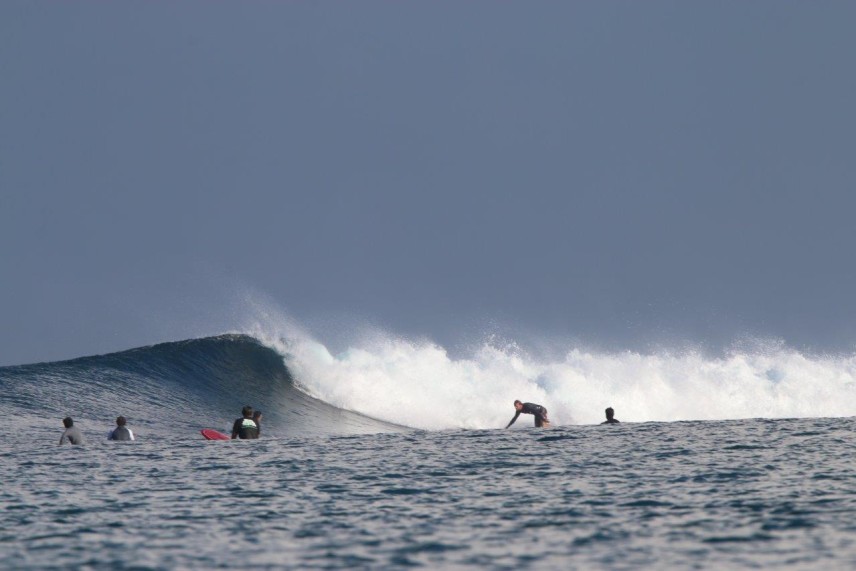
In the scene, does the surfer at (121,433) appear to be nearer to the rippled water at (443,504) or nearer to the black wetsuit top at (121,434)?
the black wetsuit top at (121,434)

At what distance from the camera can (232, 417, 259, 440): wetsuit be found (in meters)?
21.5

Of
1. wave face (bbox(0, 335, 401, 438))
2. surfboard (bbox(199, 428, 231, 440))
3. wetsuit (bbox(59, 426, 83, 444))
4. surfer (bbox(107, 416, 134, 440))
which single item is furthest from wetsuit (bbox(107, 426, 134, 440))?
wave face (bbox(0, 335, 401, 438))

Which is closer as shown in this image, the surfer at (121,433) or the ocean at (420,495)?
the ocean at (420,495)

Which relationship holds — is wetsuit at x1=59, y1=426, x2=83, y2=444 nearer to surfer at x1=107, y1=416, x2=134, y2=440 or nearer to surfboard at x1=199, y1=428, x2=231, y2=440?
surfer at x1=107, y1=416, x2=134, y2=440

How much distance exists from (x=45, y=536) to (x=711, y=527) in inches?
266

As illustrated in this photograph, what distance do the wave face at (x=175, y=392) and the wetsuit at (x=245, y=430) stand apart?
3.42m

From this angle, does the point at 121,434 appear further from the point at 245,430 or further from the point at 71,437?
the point at 245,430

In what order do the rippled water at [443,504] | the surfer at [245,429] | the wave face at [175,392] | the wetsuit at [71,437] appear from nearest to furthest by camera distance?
the rippled water at [443,504] → the wetsuit at [71,437] → the surfer at [245,429] → the wave face at [175,392]

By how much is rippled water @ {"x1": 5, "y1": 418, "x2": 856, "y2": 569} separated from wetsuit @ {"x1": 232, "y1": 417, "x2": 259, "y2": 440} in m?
2.11

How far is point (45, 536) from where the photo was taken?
10539 mm

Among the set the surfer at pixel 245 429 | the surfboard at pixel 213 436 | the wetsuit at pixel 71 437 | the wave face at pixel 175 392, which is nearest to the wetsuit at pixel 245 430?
the surfer at pixel 245 429

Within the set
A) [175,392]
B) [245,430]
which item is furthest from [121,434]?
[175,392]

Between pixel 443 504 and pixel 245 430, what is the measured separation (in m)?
10.2

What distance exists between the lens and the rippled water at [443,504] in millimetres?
9305
